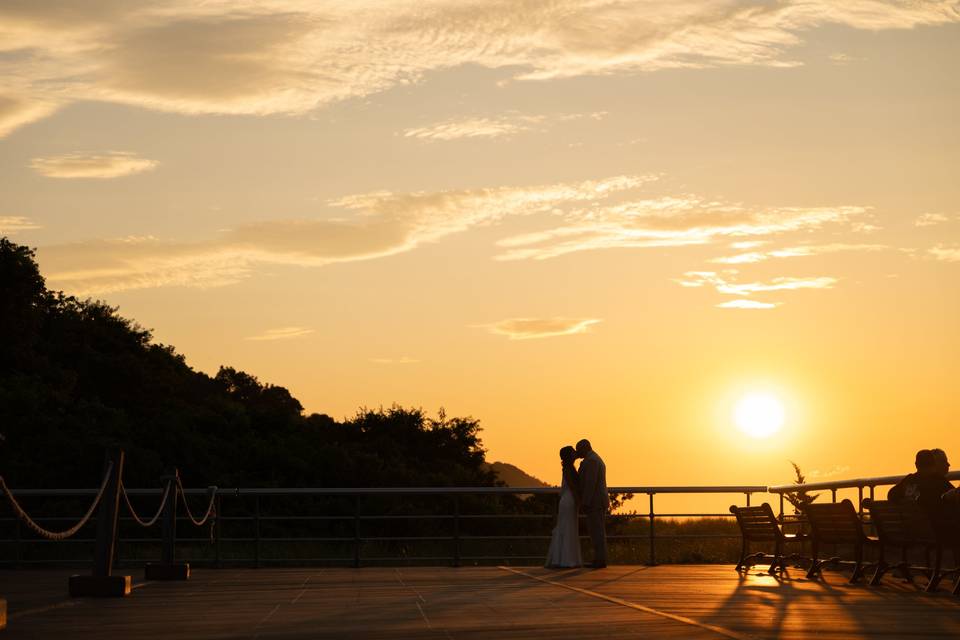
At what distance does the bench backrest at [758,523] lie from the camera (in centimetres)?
1970

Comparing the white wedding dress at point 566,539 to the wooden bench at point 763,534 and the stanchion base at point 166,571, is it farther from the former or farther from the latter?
the stanchion base at point 166,571

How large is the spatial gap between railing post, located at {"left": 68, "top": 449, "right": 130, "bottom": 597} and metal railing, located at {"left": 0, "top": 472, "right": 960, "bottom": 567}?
15.9 ft

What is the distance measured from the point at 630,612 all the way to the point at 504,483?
39.9 metres

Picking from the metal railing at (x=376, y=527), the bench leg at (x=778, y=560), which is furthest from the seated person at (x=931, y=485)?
the metal railing at (x=376, y=527)

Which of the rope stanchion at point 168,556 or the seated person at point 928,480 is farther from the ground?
the seated person at point 928,480

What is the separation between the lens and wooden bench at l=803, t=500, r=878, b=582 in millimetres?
17312

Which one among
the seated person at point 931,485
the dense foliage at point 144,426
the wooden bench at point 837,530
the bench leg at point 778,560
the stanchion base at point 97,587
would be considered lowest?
the stanchion base at point 97,587

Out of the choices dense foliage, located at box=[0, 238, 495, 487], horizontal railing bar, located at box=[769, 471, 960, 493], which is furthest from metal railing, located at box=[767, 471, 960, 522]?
dense foliage, located at box=[0, 238, 495, 487]

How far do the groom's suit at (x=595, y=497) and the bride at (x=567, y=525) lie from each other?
292mm

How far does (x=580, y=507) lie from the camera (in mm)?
23578

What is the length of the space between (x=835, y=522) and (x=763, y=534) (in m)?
2.37

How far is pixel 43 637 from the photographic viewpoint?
10.6 metres

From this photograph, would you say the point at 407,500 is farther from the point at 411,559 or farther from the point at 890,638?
the point at 890,638

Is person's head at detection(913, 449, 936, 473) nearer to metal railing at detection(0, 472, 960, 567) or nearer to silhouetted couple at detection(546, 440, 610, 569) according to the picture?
metal railing at detection(0, 472, 960, 567)
